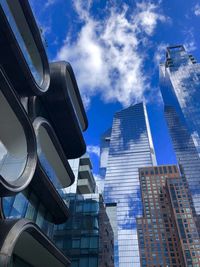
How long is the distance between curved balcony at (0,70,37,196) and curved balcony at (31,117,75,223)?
1945mm

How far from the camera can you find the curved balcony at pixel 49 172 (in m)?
19.8

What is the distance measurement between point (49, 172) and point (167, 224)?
129898 millimetres

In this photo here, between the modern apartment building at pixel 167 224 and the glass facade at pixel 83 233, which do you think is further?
the modern apartment building at pixel 167 224

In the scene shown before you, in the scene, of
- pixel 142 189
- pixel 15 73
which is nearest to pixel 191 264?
pixel 142 189

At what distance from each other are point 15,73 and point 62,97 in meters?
7.49

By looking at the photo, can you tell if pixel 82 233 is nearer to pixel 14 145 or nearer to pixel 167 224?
pixel 14 145

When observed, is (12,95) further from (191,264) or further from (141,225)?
(141,225)

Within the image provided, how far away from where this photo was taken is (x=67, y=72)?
28.5 meters

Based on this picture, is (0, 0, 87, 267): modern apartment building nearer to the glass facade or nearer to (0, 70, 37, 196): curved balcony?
(0, 70, 37, 196): curved balcony

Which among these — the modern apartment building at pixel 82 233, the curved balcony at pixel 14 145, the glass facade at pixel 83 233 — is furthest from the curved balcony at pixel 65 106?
the curved balcony at pixel 14 145

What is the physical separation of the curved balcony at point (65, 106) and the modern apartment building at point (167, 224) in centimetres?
10307

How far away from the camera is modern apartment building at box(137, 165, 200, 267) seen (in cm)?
11656

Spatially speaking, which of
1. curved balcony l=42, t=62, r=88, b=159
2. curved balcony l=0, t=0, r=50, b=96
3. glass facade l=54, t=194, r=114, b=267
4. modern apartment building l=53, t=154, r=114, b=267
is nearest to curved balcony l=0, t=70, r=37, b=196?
curved balcony l=0, t=0, r=50, b=96

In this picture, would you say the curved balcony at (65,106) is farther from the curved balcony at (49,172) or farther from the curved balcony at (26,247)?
the curved balcony at (26,247)
